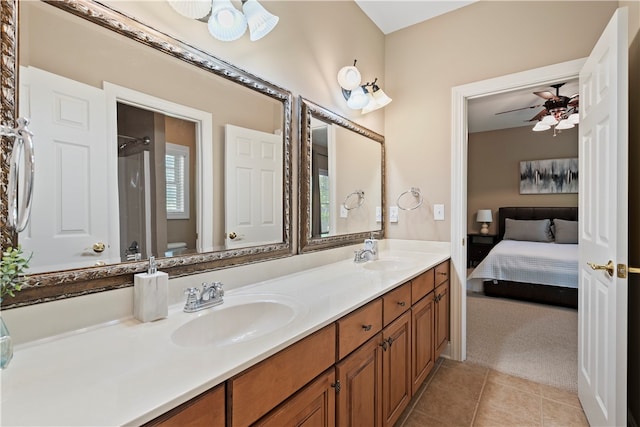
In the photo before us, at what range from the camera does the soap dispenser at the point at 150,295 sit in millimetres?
1027

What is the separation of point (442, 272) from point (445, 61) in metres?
1.65

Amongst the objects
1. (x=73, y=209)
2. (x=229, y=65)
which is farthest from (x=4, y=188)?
(x=229, y=65)

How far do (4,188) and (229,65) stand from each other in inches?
37.0

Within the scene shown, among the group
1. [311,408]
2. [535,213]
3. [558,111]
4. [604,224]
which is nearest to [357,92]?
[604,224]

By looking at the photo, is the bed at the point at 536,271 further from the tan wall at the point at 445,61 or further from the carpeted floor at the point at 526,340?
the tan wall at the point at 445,61

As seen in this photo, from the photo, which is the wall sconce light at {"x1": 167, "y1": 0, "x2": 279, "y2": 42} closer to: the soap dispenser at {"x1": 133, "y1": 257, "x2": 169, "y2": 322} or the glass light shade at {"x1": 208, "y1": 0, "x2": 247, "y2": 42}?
the glass light shade at {"x1": 208, "y1": 0, "x2": 247, "y2": 42}

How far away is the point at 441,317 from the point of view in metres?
2.30

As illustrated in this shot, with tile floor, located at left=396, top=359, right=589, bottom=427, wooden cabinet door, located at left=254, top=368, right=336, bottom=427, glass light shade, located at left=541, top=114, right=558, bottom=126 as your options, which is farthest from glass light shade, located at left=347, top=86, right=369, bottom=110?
glass light shade, located at left=541, top=114, right=558, bottom=126

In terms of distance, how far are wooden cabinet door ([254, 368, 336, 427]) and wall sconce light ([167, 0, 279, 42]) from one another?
1.40 meters

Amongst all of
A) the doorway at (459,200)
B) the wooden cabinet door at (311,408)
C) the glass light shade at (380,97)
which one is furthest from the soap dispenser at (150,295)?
the doorway at (459,200)

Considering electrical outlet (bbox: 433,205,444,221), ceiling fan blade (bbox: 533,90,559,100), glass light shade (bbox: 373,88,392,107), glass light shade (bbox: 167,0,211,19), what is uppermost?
ceiling fan blade (bbox: 533,90,559,100)

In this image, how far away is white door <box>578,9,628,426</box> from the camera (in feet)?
4.49

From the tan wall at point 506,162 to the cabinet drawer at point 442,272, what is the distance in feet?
14.6

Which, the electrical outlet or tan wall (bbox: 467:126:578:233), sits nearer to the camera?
the electrical outlet
